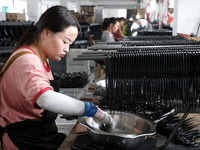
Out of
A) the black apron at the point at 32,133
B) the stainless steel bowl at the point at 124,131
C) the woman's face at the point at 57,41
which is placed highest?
the woman's face at the point at 57,41

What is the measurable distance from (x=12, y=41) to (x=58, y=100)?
11.3 ft

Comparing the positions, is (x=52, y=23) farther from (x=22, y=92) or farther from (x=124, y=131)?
(x=124, y=131)

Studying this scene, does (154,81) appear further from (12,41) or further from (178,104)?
(12,41)

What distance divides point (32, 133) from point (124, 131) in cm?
48

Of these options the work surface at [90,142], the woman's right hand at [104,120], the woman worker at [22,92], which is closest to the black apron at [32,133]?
the woman worker at [22,92]

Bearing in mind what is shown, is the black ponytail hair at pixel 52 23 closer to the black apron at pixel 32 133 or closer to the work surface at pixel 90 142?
the black apron at pixel 32 133

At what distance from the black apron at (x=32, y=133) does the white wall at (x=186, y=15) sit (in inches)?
163

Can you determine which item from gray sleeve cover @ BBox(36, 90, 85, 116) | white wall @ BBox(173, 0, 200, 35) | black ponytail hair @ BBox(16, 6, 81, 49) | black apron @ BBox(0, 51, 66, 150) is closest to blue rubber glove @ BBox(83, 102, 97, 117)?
gray sleeve cover @ BBox(36, 90, 85, 116)

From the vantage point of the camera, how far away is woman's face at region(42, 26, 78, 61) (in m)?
1.33

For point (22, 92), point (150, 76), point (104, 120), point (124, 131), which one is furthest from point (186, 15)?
point (22, 92)

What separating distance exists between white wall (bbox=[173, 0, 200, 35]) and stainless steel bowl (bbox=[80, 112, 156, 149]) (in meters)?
4.03

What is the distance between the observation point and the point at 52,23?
1322 mm

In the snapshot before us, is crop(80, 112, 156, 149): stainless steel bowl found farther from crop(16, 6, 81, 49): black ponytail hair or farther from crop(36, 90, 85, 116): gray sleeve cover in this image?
crop(16, 6, 81, 49): black ponytail hair

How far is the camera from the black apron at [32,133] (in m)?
1.36
